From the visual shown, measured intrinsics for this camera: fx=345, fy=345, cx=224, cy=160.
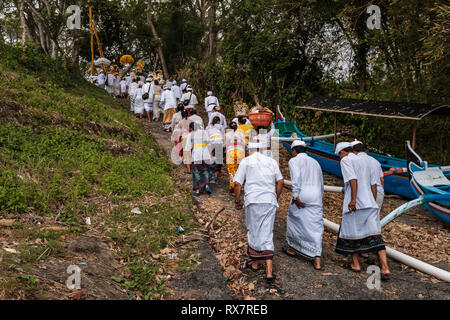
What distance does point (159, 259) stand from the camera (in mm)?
5047

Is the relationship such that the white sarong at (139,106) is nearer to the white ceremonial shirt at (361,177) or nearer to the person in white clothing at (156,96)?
the person in white clothing at (156,96)

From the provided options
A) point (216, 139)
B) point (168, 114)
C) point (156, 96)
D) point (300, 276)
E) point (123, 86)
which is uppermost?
point (123, 86)

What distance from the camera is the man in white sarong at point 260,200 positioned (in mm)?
4891

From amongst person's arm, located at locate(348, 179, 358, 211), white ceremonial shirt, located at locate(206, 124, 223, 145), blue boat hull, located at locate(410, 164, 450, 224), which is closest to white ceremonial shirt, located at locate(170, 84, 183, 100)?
white ceremonial shirt, located at locate(206, 124, 223, 145)

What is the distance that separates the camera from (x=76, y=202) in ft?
19.1

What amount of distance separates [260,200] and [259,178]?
12.4 inches

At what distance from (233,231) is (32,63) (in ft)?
33.4

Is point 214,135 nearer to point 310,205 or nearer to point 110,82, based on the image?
point 310,205

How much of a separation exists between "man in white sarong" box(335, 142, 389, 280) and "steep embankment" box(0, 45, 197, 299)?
2423 mm

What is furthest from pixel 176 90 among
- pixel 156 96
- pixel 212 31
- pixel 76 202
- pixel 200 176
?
pixel 76 202

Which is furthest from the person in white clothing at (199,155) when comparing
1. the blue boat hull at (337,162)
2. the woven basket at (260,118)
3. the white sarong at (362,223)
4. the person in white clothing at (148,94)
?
the person in white clothing at (148,94)

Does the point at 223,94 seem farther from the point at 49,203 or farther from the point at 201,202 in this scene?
the point at 49,203

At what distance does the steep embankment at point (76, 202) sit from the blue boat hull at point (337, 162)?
5240 mm

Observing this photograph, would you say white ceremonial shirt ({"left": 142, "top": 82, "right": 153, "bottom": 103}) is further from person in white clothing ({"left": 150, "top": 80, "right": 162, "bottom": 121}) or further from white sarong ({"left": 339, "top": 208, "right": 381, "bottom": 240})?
white sarong ({"left": 339, "top": 208, "right": 381, "bottom": 240})
